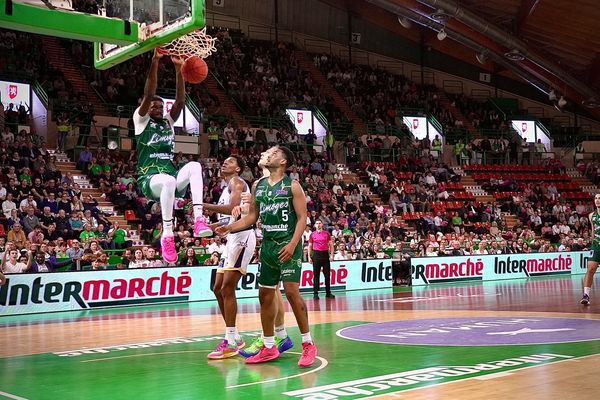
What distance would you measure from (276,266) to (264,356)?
110 cm

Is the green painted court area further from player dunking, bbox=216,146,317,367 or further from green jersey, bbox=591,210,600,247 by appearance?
green jersey, bbox=591,210,600,247

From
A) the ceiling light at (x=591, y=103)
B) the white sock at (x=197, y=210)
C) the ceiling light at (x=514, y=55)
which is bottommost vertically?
the white sock at (x=197, y=210)

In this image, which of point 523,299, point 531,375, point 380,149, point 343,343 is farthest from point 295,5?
point 531,375

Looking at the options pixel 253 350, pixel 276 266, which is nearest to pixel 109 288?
pixel 253 350

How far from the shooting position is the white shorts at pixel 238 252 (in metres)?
9.46

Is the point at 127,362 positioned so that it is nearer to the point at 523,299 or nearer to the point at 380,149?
the point at 523,299

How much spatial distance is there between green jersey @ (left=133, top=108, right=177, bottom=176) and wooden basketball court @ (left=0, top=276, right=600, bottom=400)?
225cm

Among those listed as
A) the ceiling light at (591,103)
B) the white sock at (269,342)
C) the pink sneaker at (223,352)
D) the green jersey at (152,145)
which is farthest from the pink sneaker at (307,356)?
the ceiling light at (591,103)

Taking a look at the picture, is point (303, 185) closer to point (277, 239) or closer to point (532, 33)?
point (532, 33)

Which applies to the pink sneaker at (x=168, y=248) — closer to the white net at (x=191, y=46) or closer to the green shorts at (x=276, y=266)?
the green shorts at (x=276, y=266)

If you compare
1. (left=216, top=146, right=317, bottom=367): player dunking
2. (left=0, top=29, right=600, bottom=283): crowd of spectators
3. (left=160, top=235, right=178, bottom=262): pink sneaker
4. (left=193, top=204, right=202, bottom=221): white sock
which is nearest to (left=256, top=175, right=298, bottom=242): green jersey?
(left=216, top=146, right=317, bottom=367): player dunking

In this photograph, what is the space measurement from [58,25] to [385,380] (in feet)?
16.1

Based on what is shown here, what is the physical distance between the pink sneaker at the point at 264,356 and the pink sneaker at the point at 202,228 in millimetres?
1822

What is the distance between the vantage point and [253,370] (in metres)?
8.34
